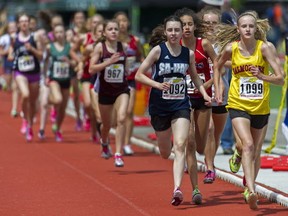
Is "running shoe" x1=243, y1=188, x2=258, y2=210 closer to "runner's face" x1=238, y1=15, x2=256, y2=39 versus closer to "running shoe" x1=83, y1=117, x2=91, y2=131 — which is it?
"runner's face" x1=238, y1=15, x2=256, y2=39

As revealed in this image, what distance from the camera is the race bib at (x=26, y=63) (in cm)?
1972

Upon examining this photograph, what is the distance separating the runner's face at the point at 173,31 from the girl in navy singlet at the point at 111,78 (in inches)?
144

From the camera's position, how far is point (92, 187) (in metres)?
13.1

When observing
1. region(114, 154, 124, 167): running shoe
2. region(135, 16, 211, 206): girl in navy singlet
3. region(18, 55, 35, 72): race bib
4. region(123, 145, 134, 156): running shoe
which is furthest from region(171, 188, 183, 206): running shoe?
region(18, 55, 35, 72): race bib

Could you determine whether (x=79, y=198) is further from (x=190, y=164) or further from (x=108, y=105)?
(x=108, y=105)

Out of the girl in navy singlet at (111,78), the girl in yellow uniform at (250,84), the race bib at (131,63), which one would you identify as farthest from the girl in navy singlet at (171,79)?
the race bib at (131,63)

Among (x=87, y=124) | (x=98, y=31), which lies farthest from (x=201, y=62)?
(x=87, y=124)

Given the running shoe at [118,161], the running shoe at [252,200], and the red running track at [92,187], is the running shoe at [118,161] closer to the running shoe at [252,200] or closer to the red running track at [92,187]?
the red running track at [92,187]

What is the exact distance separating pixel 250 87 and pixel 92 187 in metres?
2.78

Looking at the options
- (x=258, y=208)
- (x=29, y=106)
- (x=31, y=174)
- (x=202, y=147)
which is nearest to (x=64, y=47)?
(x=29, y=106)

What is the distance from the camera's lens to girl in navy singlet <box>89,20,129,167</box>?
15391mm

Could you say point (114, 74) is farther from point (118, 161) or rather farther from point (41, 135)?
point (41, 135)

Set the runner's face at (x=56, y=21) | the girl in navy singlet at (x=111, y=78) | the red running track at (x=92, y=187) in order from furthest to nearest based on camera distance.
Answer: the runner's face at (x=56, y=21) < the girl in navy singlet at (x=111, y=78) < the red running track at (x=92, y=187)

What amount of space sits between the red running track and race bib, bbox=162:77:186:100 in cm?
115
